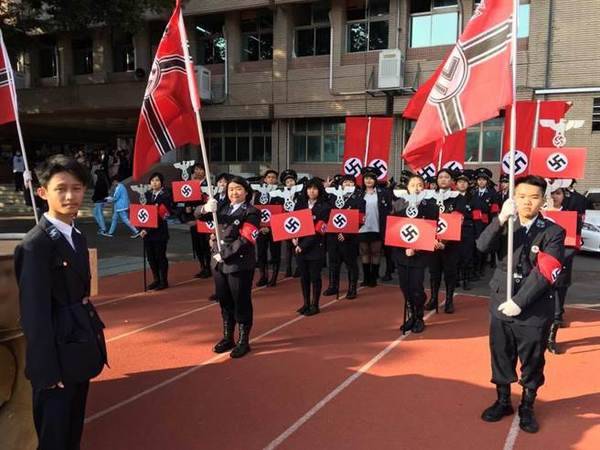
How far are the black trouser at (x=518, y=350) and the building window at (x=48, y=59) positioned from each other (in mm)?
26674

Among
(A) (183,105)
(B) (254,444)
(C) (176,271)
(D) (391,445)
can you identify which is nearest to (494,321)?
(D) (391,445)

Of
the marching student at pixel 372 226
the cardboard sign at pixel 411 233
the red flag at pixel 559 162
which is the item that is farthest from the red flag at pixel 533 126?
the cardboard sign at pixel 411 233

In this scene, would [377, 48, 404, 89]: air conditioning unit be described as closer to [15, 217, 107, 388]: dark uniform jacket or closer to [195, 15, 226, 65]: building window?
[195, 15, 226, 65]: building window

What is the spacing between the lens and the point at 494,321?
3799 mm

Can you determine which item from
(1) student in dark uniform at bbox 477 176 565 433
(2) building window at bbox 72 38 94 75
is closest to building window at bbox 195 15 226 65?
(2) building window at bbox 72 38 94 75

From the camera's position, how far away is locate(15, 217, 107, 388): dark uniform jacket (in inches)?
97.8

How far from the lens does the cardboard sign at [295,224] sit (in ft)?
21.7

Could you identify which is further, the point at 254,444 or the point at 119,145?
the point at 119,145

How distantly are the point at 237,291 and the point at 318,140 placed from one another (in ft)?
53.4

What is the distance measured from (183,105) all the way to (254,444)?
3535 mm

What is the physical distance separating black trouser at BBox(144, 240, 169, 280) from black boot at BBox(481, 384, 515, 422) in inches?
232

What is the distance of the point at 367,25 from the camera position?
1945 centimetres

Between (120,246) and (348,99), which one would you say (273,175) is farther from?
(348,99)

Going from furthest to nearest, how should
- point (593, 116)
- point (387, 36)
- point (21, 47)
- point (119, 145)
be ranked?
point (119, 145) < point (387, 36) < point (593, 116) < point (21, 47)
